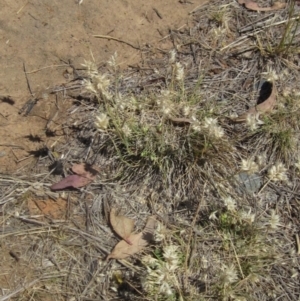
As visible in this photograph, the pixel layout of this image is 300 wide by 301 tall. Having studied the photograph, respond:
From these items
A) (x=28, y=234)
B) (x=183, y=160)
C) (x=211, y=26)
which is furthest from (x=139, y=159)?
(x=211, y=26)

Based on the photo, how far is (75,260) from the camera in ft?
8.36

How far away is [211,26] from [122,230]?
4.44ft

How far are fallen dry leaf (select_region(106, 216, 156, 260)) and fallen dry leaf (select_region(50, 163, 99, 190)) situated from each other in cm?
37

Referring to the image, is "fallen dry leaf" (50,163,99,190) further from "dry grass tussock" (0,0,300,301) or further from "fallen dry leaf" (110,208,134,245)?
"fallen dry leaf" (110,208,134,245)

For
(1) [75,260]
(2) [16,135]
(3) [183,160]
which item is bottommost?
(1) [75,260]

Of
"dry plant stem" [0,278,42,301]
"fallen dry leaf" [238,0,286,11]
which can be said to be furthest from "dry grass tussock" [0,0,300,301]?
"fallen dry leaf" [238,0,286,11]

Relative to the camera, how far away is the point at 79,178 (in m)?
2.72

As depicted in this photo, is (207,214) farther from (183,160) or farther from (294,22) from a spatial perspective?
(294,22)

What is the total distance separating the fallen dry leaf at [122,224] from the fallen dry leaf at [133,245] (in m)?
0.02

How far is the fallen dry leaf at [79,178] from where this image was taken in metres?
2.71

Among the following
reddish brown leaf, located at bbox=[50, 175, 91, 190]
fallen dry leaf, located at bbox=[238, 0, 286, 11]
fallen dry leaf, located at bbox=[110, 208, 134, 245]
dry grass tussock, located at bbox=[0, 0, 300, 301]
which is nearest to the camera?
dry grass tussock, located at bbox=[0, 0, 300, 301]

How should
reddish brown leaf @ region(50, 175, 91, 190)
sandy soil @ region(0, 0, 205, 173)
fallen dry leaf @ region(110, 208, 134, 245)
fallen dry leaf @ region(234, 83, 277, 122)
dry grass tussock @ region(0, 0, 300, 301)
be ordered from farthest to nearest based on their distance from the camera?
1. sandy soil @ region(0, 0, 205, 173)
2. fallen dry leaf @ region(234, 83, 277, 122)
3. reddish brown leaf @ region(50, 175, 91, 190)
4. fallen dry leaf @ region(110, 208, 134, 245)
5. dry grass tussock @ region(0, 0, 300, 301)

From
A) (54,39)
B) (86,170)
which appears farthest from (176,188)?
(54,39)

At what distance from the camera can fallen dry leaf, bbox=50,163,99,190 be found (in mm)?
2707
